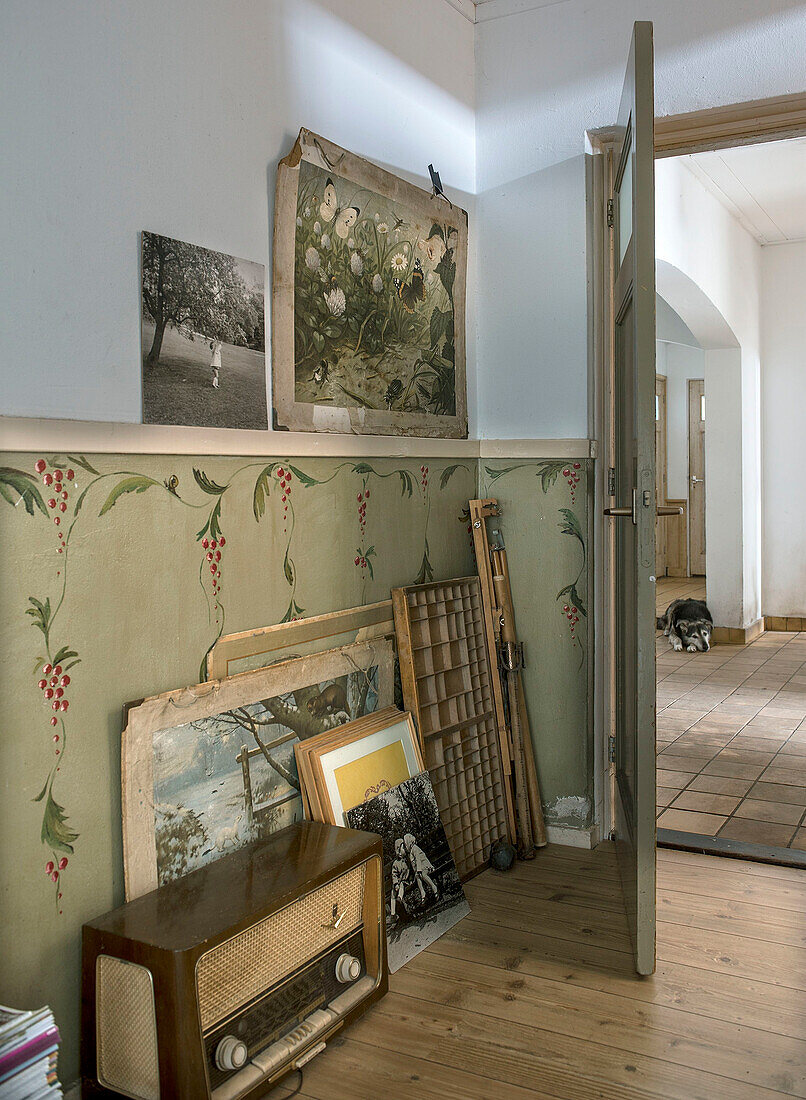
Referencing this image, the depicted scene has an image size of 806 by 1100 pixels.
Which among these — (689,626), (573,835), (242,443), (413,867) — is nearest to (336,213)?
(242,443)

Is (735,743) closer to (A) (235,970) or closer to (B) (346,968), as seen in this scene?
(B) (346,968)

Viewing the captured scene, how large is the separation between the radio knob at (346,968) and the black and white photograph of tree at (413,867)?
0.75 ft

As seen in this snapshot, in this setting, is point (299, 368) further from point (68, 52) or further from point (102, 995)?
point (102, 995)

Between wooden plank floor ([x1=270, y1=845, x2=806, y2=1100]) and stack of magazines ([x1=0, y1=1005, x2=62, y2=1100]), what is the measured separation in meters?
0.61

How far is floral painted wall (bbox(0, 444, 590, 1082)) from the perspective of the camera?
1681 mm

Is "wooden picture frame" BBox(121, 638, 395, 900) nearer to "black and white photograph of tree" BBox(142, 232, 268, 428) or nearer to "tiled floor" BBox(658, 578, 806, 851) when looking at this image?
"black and white photograph of tree" BBox(142, 232, 268, 428)

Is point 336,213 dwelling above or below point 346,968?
above

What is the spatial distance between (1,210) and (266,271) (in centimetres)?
76

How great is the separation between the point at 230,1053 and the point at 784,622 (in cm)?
704

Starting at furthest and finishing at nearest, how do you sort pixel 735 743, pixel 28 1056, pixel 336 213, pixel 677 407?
1. pixel 677 407
2. pixel 735 743
3. pixel 336 213
4. pixel 28 1056

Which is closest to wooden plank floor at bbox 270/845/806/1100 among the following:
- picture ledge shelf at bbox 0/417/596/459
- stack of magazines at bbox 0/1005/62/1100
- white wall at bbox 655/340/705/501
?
stack of magazines at bbox 0/1005/62/1100

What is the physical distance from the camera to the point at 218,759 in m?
2.11

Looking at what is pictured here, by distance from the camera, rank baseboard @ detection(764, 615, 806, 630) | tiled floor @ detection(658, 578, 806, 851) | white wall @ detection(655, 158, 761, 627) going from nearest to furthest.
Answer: tiled floor @ detection(658, 578, 806, 851)
white wall @ detection(655, 158, 761, 627)
baseboard @ detection(764, 615, 806, 630)

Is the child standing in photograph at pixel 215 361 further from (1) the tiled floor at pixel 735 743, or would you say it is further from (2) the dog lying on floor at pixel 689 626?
(2) the dog lying on floor at pixel 689 626
